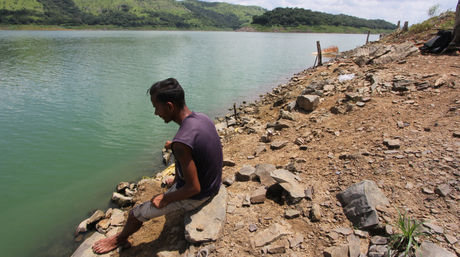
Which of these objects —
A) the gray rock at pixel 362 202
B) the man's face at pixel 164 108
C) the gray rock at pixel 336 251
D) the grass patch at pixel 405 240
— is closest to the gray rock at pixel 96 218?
the man's face at pixel 164 108

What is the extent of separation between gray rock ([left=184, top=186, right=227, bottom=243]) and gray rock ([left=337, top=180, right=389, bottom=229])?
1.74 metres

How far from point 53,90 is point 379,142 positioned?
19.1 m

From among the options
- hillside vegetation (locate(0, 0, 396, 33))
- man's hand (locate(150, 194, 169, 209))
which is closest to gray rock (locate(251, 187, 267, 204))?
man's hand (locate(150, 194, 169, 209))

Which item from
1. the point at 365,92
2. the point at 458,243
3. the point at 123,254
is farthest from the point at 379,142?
the point at 123,254

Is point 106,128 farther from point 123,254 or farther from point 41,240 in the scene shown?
point 123,254

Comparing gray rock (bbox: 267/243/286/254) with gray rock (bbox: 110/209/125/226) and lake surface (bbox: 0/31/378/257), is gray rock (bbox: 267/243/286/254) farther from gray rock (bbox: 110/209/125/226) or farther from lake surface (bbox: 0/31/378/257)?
lake surface (bbox: 0/31/378/257)

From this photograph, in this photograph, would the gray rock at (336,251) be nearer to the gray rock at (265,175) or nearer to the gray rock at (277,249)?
the gray rock at (277,249)

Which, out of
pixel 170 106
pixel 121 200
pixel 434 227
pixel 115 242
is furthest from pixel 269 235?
pixel 121 200

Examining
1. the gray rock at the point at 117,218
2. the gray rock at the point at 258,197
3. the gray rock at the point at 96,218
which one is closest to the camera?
the gray rock at the point at 258,197

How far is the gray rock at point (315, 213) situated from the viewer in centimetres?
353

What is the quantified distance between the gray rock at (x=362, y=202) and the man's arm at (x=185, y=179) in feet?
6.92

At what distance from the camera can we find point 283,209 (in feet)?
12.6

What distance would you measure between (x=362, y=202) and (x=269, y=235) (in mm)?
1339

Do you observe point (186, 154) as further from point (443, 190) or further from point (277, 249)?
point (443, 190)
